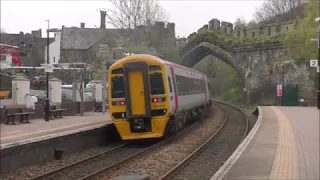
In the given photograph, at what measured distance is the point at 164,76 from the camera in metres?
19.1

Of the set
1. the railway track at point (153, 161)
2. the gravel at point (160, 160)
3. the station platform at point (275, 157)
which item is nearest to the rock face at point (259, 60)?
the gravel at point (160, 160)

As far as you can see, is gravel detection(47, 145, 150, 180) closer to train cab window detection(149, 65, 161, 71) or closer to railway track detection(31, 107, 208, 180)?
railway track detection(31, 107, 208, 180)

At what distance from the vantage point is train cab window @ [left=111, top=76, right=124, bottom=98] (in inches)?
757

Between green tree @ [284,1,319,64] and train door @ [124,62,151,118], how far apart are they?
20999 mm

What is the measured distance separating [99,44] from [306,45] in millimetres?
21195

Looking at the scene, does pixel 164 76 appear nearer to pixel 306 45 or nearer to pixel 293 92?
pixel 306 45

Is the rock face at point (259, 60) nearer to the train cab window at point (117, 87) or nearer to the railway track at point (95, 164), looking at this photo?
the train cab window at point (117, 87)

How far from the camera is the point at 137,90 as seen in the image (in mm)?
19031

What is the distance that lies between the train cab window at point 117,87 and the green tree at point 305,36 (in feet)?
70.1

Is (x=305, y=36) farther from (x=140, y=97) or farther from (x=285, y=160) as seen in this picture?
(x=285, y=160)

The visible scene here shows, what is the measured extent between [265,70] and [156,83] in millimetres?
35357

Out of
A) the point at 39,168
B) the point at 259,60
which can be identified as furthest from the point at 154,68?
the point at 259,60

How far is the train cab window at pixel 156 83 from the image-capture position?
19.1 m

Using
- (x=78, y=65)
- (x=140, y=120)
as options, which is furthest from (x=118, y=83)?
(x=78, y=65)
